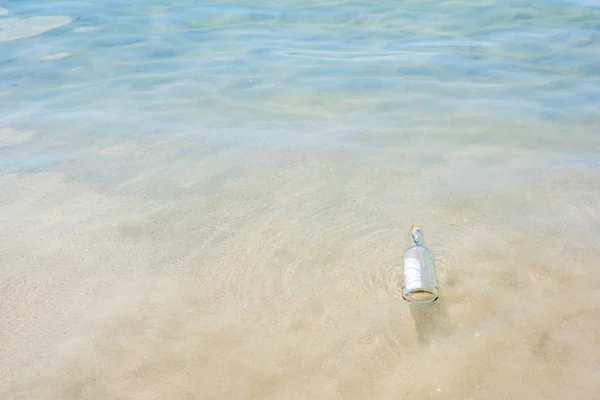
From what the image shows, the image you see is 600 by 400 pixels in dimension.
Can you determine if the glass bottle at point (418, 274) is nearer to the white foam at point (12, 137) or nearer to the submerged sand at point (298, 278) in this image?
the submerged sand at point (298, 278)

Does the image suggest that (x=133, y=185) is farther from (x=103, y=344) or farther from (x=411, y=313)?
(x=411, y=313)

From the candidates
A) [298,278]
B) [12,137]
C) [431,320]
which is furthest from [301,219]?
[12,137]

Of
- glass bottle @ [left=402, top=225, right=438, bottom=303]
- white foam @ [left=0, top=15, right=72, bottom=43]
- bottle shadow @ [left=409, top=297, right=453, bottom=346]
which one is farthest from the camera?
white foam @ [left=0, top=15, right=72, bottom=43]

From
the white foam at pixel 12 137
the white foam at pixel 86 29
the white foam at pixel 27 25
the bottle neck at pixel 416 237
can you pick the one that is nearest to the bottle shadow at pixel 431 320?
the bottle neck at pixel 416 237

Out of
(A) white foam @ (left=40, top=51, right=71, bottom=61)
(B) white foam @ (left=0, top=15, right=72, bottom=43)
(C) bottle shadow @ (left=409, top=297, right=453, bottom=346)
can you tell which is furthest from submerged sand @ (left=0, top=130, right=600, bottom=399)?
(B) white foam @ (left=0, top=15, right=72, bottom=43)

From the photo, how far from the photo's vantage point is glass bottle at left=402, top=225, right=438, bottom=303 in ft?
7.52

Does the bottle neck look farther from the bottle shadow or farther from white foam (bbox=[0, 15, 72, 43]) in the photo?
white foam (bbox=[0, 15, 72, 43])

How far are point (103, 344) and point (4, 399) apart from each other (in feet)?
1.27

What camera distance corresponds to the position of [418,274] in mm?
2336

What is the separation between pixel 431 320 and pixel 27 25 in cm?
643

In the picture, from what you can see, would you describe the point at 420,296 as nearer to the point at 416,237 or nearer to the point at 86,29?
the point at 416,237

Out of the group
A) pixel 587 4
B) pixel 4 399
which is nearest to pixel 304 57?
pixel 587 4

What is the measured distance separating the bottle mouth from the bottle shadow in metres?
0.02

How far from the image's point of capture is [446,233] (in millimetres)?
2754
